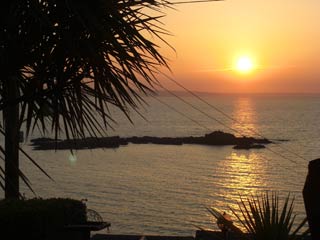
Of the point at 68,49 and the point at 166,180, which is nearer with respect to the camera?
the point at 68,49

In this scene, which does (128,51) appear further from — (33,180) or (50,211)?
(33,180)

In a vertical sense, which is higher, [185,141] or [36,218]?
[185,141]

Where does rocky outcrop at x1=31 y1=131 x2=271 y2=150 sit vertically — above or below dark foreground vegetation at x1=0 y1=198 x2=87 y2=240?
above

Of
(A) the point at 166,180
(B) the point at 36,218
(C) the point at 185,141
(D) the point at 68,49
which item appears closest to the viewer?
(D) the point at 68,49

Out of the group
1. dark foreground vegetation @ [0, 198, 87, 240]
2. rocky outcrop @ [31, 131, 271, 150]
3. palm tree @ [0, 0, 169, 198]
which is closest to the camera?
palm tree @ [0, 0, 169, 198]

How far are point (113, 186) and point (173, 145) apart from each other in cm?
3478

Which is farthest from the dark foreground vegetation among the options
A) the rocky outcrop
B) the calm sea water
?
the rocky outcrop

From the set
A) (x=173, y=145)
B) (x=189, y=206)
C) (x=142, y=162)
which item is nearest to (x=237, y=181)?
(x=189, y=206)

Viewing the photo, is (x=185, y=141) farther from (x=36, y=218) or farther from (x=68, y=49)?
(x=68, y=49)

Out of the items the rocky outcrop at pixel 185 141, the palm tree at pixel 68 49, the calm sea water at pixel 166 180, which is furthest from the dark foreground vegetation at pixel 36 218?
the rocky outcrop at pixel 185 141

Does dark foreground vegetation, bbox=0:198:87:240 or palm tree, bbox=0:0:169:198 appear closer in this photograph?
palm tree, bbox=0:0:169:198

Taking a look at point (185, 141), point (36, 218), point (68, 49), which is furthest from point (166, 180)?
point (68, 49)

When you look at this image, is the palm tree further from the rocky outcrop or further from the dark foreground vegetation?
the rocky outcrop

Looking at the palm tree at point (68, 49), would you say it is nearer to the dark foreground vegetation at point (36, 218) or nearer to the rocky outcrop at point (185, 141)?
the dark foreground vegetation at point (36, 218)
